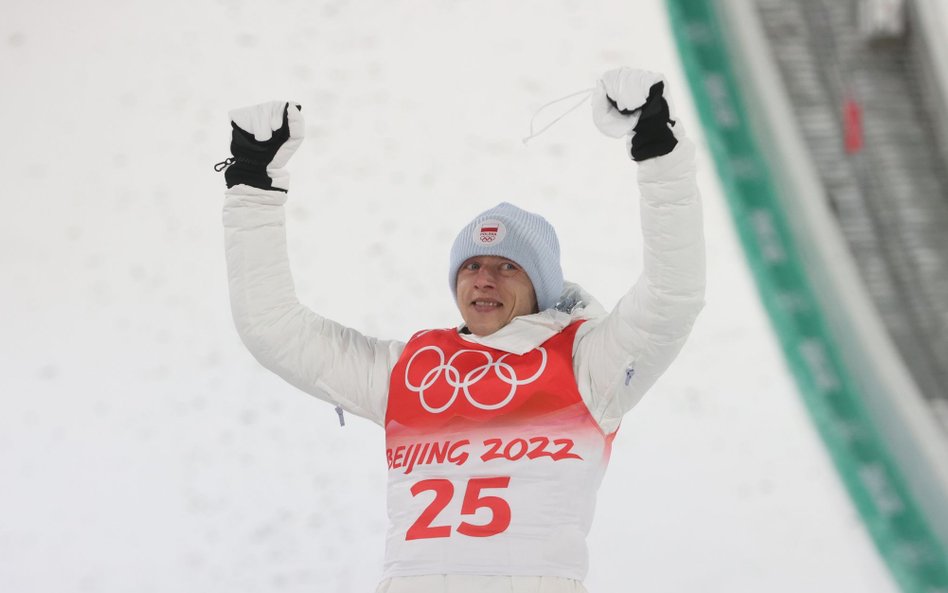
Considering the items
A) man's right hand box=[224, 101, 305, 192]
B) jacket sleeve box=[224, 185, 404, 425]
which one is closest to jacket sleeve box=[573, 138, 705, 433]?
jacket sleeve box=[224, 185, 404, 425]

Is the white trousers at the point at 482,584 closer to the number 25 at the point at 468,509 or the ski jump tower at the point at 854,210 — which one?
the number 25 at the point at 468,509

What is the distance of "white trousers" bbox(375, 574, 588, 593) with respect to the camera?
4.97 ft

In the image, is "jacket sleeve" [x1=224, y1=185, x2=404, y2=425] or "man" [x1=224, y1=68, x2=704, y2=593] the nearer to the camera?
"man" [x1=224, y1=68, x2=704, y2=593]

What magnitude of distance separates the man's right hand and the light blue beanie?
272 mm

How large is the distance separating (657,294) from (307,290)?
1.27 meters

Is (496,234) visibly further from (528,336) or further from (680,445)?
(680,445)

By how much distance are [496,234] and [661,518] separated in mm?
851

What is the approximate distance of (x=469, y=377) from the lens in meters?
1.66

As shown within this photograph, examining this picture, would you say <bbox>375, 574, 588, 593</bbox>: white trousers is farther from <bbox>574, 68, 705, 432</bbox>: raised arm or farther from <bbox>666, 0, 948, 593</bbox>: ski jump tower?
<bbox>666, 0, 948, 593</bbox>: ski jump tower

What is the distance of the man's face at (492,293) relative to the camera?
1.73 meters

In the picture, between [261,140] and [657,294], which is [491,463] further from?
[261,140]

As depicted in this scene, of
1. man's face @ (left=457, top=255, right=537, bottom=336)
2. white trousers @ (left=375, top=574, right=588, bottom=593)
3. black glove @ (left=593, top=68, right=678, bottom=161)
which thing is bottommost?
white trousers @ (left=375, top=574, right=588, bottom=593)

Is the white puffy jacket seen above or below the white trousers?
above

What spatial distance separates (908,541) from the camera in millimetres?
2494
